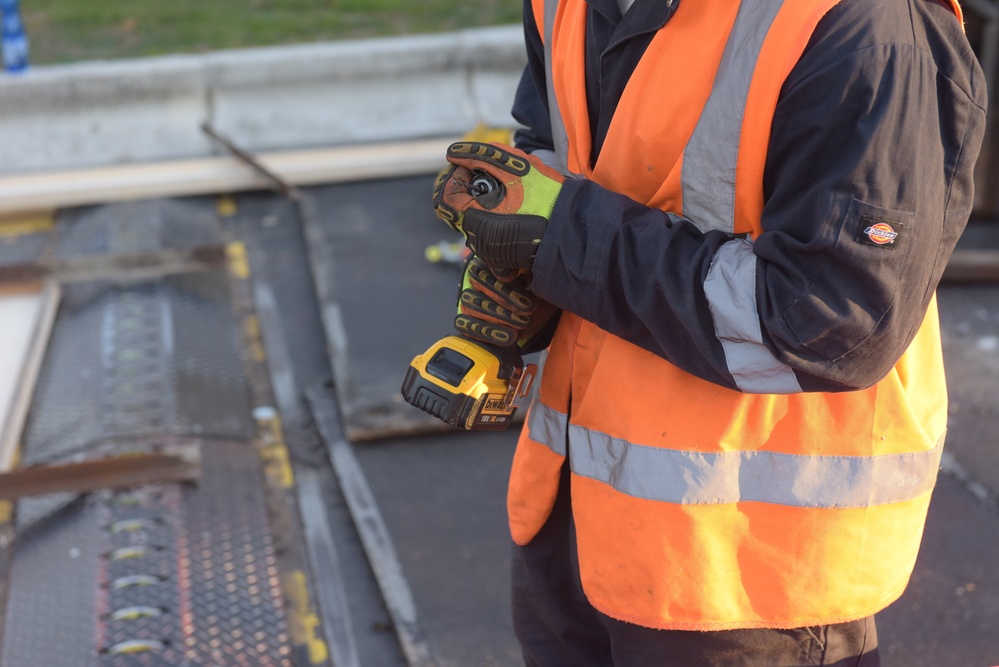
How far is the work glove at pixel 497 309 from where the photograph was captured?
190 cm

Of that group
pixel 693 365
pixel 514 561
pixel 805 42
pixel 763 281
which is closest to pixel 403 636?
pixel 514 561

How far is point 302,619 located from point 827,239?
221 centimetres

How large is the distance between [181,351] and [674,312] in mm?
3135

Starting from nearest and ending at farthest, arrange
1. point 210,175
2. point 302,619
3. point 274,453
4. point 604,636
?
point 604,636, point 302,619, point 274,453, point 210,175

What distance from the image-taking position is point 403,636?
300 centimetres

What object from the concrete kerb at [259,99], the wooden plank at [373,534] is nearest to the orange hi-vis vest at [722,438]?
the wooden plank at [373,534]

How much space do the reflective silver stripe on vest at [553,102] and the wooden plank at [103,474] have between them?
80.3 inches

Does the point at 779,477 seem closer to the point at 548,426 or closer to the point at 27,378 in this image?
the point at 548,426

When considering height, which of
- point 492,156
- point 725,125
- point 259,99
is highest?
point 725,125

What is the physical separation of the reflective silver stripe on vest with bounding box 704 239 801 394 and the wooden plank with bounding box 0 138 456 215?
439 cm

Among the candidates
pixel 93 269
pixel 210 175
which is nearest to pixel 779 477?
pixel 93 269

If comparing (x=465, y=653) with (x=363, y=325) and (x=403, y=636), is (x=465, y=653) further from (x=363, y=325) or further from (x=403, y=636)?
(x=363, y=325)

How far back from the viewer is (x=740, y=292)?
1.53 m

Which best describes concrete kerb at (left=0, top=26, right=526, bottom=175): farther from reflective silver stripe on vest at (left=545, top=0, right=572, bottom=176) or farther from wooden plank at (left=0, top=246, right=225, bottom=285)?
reflective silver stripe on vest at (left=545, top=0, right=572, bottom=176)
